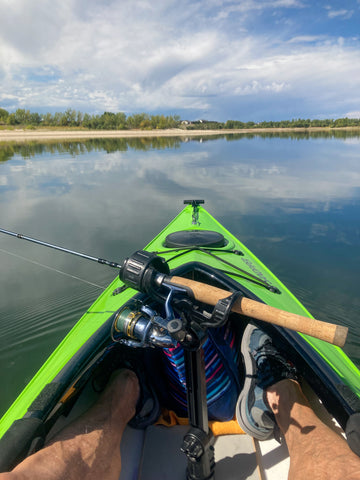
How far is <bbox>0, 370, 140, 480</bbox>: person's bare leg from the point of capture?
1439 mm

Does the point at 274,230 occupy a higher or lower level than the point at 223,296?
lower

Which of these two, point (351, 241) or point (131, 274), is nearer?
point (131, 274)

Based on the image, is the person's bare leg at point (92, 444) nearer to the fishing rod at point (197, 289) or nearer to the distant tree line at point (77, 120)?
the fishing rod at point (197, 289)

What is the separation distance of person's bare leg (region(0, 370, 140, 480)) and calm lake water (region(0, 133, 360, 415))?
179 centimetres

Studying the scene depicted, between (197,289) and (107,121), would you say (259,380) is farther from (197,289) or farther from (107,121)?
(107,121)

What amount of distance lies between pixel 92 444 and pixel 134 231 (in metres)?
6.25

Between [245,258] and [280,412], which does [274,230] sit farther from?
[280,412]

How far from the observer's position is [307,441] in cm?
177

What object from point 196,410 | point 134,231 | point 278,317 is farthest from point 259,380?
point 134,231

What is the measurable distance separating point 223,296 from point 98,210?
869 centimetres

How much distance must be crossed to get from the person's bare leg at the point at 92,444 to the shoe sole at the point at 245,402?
817mm

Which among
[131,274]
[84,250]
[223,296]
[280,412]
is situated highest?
[131,274]

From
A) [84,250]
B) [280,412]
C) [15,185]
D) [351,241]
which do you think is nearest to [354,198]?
[351,241]

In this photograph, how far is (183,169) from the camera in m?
17.1
